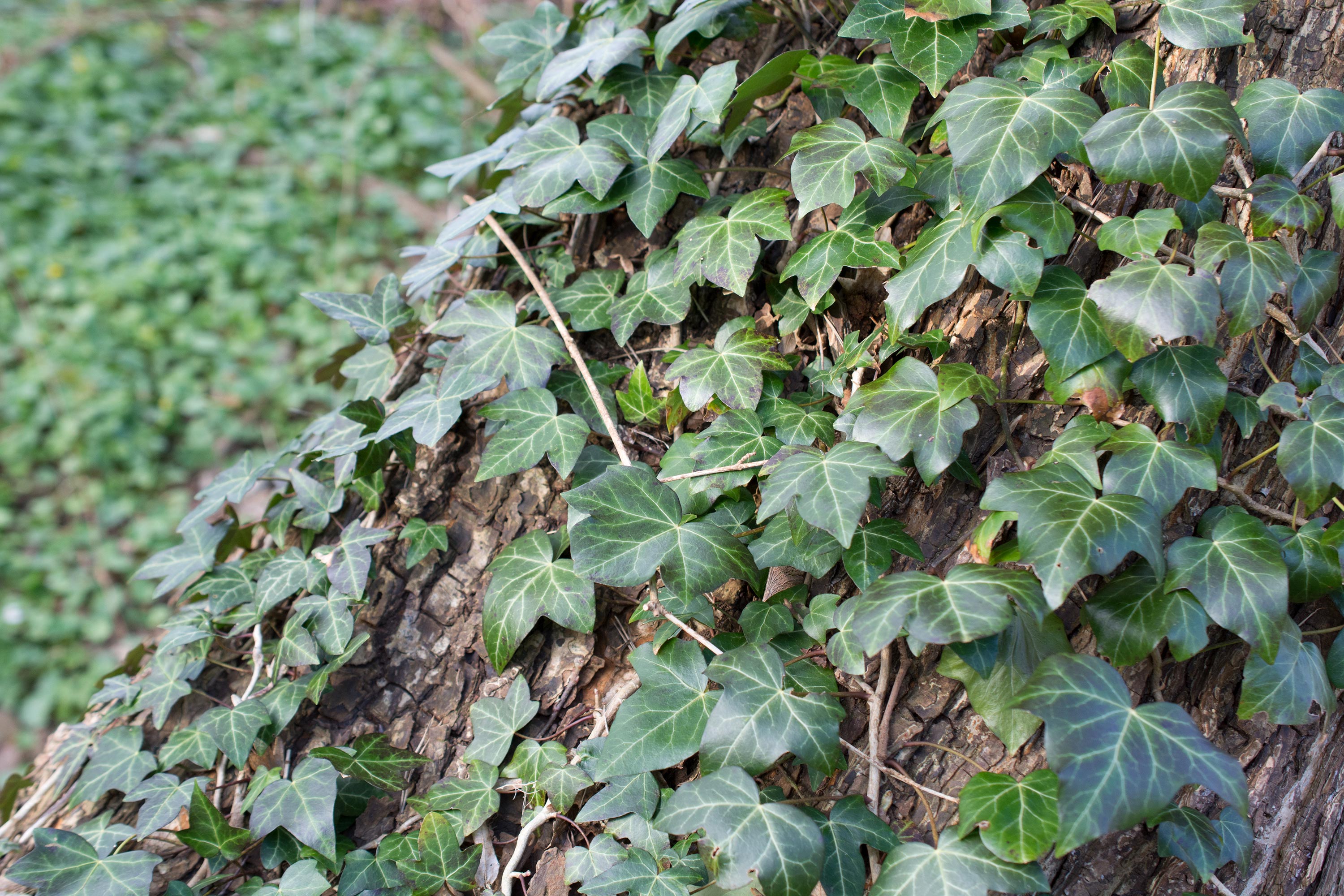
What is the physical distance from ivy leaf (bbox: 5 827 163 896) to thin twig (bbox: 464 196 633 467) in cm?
58

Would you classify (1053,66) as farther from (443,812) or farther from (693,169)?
(443,812)

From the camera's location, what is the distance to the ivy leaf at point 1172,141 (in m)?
0.96

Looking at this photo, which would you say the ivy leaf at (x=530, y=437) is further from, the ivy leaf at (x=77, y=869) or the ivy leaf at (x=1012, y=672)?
the ivy leaf at (x=77, y=869)

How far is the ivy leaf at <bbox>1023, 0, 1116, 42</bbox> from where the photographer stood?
3.50 ft

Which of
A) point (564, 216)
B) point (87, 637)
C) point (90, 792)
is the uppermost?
point (564, 216)

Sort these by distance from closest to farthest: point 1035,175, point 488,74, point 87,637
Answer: point 1035,175 → point 87,637 → point 488,74

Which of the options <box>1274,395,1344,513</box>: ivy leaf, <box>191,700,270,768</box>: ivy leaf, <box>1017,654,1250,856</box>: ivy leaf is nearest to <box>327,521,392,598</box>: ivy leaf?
<box>191,700,270,768</box>: ivy leaf

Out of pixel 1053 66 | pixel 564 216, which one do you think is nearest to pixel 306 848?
pixel 564 216

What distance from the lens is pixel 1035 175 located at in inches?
39.5

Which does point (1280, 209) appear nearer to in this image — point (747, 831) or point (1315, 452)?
point (1315, 452)

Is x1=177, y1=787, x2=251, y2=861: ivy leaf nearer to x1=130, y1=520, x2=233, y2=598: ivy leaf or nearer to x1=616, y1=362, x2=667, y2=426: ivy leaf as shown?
x1=130, y1=520, x2=233, y2=598: ivy leaf

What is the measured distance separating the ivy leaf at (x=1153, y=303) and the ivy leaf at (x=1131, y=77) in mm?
204

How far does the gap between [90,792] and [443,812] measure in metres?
0.68

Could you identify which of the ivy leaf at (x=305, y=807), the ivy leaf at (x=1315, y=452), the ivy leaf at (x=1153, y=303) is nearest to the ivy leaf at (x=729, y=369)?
the ivy leaf at (x=1153, y=303)
